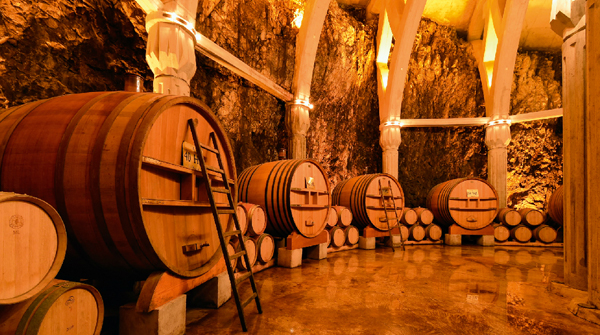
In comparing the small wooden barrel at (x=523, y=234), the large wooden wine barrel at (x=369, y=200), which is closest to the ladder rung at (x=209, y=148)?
the large wooden wine barrel at (x=369, y=200)

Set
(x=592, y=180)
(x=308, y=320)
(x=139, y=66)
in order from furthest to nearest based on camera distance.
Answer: (x=139, y=66), (x=592, y=180), (x=308, y=320)

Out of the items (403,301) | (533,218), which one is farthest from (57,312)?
(533,218)

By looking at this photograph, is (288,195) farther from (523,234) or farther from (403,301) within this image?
(523,234)

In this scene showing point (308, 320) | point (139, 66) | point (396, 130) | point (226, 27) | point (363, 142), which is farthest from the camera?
point (363, 142)

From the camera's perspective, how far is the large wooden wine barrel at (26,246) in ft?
4.11

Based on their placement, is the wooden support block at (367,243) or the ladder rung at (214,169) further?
the wooden support block at (367,243)

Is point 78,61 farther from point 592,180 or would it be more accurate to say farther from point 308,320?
point 592,180

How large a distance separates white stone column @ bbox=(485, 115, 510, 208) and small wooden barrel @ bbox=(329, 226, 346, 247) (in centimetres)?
615

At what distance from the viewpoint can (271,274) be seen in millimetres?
4191

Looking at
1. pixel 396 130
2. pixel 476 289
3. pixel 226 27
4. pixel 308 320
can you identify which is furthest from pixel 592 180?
pixel 396 130

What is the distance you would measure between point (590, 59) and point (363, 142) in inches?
315

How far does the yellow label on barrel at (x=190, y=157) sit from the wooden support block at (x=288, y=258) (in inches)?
98.2

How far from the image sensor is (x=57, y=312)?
141cm

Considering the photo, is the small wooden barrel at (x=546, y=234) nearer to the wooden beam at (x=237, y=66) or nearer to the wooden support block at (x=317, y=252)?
the wooden support block at (x=317, y=252)
